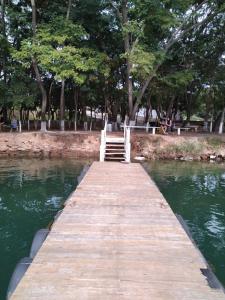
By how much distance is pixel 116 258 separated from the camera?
5.33 m

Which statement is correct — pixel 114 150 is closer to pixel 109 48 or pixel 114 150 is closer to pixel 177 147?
pixel 177 147

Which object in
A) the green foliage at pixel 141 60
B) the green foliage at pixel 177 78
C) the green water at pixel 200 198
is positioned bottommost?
the green water at pixel 200 198

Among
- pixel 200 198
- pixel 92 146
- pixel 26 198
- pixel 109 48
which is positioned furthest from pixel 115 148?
pixel 109 48

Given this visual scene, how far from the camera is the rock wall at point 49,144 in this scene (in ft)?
77.3

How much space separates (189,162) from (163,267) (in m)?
18.3

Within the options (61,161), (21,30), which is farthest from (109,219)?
(21,30)

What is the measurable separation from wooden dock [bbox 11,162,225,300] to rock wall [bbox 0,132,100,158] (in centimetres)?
1508

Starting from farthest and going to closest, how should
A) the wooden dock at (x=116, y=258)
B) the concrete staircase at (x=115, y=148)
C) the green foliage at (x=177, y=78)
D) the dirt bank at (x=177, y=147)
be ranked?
1. the green foliage at (x=177, y=78)
2. the dirt bank at (x=177, y=147)
3. the concrete staircase at (x=115, y=148)
4. the wooden dock at (x=116, y=258)

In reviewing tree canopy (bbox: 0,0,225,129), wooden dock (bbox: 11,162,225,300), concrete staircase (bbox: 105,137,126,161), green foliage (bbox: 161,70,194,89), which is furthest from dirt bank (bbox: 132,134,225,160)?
wooden dock (bbox: 11,162,225,300)

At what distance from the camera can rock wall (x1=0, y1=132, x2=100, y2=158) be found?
2356 cm

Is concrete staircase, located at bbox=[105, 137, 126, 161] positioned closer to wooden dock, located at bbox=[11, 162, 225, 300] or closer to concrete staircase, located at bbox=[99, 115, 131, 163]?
concrete staircase, located at bbox=[99, 115, 131, 163]

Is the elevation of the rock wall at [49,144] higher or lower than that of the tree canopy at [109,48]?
lower

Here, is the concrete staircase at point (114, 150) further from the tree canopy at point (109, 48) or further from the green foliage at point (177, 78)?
the green foliage at point (177, 78)

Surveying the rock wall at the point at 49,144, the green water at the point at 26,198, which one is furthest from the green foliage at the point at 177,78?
the green water at the point at 26,198
